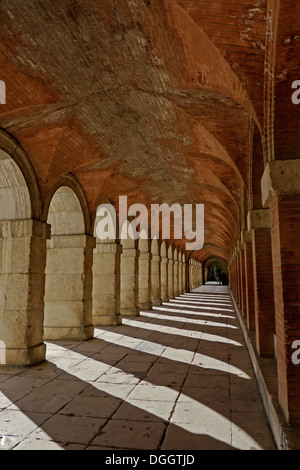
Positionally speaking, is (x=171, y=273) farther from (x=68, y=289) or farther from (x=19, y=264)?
(x=19, y=264)

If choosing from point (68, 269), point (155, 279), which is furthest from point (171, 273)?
point (68, 269)

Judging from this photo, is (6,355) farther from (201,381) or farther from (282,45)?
(282,45)

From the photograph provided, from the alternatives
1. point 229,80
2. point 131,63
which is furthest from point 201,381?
point 131,63

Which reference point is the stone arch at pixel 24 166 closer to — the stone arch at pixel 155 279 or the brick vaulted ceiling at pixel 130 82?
the brick vaulted ceiling at pixel 130 82

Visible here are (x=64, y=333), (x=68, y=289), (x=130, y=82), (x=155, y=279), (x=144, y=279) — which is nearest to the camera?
(x=130, y=82)

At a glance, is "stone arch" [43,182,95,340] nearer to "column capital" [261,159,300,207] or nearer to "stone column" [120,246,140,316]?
"stone column" [120,246,140,316]

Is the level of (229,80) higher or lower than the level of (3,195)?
higher

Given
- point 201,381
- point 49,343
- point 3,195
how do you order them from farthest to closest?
point 49,343 < point 3,195 < point 201,381

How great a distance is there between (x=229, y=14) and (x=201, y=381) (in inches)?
181

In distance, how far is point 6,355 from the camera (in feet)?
19.2

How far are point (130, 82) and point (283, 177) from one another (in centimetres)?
291

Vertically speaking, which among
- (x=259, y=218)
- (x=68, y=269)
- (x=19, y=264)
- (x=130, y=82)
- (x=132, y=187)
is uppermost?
(x=130, y=82)

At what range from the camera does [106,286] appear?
9.99 m

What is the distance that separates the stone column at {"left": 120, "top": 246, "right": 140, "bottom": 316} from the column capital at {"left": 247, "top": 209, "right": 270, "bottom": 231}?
7196mm
